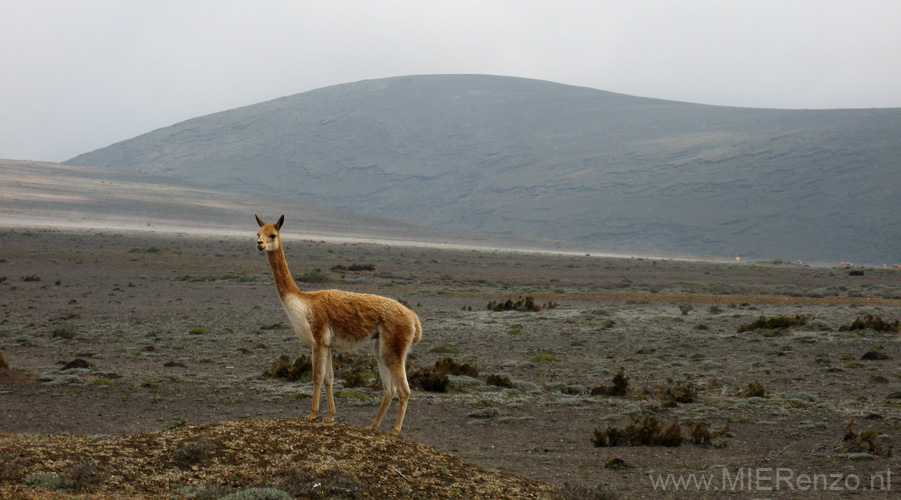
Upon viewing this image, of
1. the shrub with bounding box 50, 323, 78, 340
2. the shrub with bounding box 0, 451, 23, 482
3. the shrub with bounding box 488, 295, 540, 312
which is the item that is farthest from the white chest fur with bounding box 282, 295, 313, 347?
the shrub with bounding box 488, 295, 540, 312

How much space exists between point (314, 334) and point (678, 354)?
37.9 ft

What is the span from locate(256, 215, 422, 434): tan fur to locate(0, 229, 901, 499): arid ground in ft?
1.84

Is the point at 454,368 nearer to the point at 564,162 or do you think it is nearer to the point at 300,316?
the point at 300,316

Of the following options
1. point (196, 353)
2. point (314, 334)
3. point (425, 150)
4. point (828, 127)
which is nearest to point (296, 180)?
point (425, 150)

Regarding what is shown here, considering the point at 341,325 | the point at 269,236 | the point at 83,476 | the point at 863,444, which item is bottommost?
the point at 863,444

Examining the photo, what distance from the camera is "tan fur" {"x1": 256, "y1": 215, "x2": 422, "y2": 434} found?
752 cm

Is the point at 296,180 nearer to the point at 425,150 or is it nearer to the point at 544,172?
the point at 425,150

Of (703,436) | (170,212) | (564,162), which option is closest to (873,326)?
(703,436)

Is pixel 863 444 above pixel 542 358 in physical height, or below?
above

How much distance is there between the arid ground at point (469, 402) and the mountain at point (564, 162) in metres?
79.2

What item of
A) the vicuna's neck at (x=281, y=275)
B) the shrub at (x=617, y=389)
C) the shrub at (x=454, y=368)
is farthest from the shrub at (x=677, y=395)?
the vicuna's neck at (x=281, y=275)

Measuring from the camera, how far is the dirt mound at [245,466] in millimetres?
6031

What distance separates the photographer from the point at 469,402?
39.8 feet

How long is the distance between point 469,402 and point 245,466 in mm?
5936
